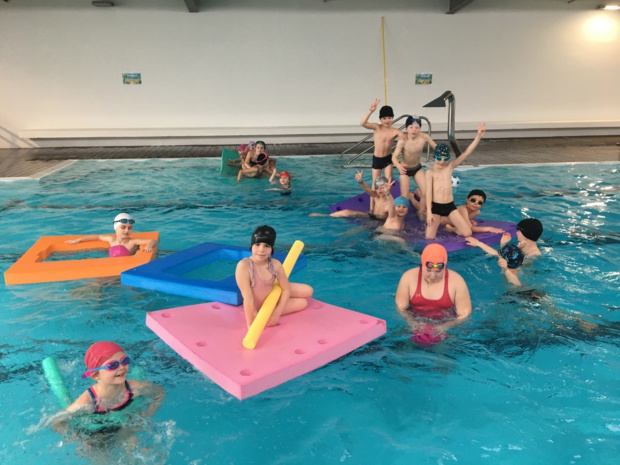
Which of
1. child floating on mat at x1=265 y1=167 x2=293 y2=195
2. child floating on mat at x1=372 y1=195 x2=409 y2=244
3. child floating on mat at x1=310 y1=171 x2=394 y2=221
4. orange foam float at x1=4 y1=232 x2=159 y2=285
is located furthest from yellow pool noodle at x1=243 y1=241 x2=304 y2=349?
child floating on mat at x1=265 y1=167 x2=293 y2=195

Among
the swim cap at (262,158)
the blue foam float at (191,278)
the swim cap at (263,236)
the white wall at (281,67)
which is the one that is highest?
the white wall at (281,67)

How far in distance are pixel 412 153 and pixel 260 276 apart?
14.3ft

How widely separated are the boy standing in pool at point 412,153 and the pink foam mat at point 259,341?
12.0ft

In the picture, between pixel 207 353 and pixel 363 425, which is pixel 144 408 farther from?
pixel 363 425

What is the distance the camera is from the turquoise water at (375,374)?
10.1 feet

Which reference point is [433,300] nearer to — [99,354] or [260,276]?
[260,276]

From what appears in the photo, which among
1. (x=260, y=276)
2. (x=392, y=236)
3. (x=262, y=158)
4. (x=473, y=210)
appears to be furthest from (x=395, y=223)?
(x=262, y=158)

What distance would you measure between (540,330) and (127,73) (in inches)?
549

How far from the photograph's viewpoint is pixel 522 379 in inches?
145

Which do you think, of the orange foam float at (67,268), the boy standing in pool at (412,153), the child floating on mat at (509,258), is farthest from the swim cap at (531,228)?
the orange foam float at (67,268)

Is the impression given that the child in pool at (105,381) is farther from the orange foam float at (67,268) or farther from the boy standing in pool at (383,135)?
the boy standing in pool at (383,135)

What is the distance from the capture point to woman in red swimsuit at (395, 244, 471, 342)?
418cm

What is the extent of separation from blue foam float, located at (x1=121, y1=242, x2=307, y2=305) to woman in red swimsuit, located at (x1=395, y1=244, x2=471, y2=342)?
1289 millimetres

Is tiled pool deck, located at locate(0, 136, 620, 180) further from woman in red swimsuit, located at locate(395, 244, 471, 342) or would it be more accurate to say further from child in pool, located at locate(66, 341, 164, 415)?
child in pool, located at locate(66, 341, 164, 415)
